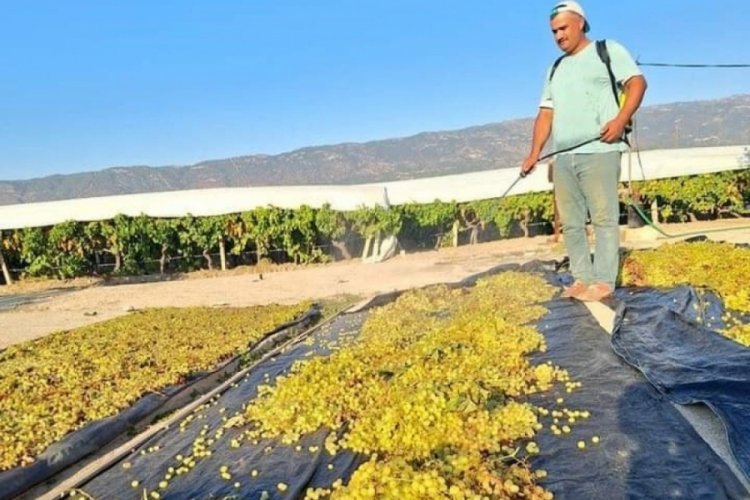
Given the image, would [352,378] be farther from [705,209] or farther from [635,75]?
[705,209]

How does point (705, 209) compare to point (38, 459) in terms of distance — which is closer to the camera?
point (38, 459)

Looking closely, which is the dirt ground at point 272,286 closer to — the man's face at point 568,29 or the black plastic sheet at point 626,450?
the man's face at point 568,29

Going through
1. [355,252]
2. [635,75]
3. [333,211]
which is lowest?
[355,252]

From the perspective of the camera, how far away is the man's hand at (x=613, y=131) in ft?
16.4

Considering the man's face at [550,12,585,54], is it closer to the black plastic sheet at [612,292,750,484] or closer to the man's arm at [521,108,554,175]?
the man's arm at [521,108,554,175]

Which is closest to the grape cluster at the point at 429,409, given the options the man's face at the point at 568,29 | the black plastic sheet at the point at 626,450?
the black plastic sheet at the point at 626,450

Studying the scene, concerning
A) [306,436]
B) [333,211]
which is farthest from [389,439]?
[333,211]

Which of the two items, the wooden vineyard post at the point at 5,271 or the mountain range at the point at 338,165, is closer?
the wooden vineyard post at the point at 5,271

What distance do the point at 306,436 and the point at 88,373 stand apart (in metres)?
3.93

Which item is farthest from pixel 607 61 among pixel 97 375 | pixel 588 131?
pixel 97 375

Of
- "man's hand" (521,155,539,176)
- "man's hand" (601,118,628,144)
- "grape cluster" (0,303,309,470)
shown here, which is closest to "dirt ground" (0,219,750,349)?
"grape cluster" (0,303,309,470)

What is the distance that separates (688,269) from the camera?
21.9 feet

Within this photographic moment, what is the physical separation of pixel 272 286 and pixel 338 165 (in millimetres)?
79496

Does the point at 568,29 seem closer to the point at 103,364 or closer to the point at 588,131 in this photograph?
the point at 588,131
